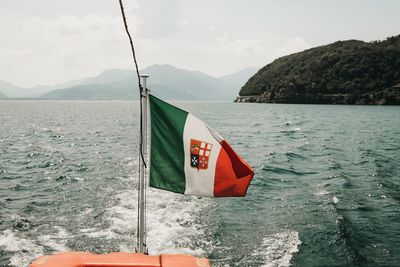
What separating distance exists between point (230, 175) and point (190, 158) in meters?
1.12

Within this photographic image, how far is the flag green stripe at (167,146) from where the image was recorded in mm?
8656

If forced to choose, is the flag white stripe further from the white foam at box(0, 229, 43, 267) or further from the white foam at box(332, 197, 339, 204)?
the white foam at box(332, 197, 339, 204)

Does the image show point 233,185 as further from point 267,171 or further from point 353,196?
point 267,171

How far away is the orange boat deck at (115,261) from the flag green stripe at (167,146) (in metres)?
2.10

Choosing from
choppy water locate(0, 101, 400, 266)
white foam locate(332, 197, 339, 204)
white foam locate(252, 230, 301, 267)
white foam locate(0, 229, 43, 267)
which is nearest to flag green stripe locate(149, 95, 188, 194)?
choppy water locate(0, 101, 400, 266)

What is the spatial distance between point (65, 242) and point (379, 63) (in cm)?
20590

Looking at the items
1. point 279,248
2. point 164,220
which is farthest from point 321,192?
point 164,220

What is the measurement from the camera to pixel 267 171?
28.9 meters

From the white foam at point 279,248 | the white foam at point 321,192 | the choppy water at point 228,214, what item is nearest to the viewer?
the white foam at point 279,248

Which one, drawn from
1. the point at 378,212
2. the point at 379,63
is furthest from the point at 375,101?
the point at 378,212

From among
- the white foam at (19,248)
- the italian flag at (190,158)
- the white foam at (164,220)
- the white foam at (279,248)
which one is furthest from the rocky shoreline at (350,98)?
the italian flag at (190,158)

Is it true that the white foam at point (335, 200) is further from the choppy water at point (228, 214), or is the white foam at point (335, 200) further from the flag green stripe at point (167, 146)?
the flag green stripe at point (167, 146)

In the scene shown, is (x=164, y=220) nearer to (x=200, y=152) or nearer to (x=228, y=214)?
(x=228, y=214)

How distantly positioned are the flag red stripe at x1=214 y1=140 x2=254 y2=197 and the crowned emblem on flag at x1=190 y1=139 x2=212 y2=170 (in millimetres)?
312
